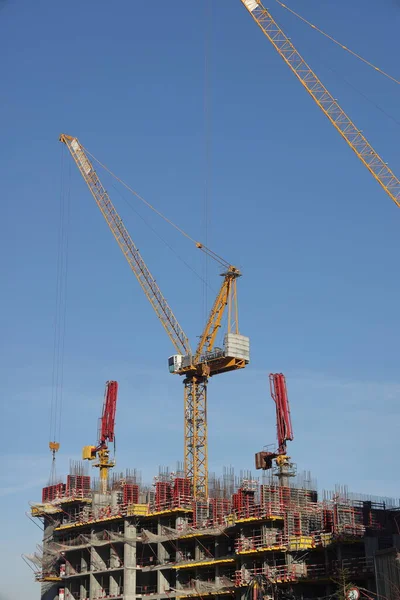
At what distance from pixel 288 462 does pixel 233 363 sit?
2919 cm

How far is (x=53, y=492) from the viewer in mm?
177875

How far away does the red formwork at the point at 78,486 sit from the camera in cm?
17362

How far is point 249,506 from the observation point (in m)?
138

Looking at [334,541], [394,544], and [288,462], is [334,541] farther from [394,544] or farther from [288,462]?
[288,462]

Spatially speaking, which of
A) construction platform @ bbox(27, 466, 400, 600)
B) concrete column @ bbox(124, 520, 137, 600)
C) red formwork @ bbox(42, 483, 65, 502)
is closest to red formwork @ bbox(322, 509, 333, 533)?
construction platform @ bbox(27, 466, 400, 600)

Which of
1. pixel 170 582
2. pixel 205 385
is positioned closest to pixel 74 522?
pixel 170 582

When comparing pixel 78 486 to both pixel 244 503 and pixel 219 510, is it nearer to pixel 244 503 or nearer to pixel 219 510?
pixel 219 510

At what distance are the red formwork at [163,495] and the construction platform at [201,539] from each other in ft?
0.52

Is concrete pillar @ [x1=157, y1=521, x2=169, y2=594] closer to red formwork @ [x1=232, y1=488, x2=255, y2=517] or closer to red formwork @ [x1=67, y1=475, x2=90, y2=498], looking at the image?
red formwork @ [x1=232, y1=488, x2=255, y2=517]

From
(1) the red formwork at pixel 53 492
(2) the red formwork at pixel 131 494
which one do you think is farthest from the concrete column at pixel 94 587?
(1) the red formwork at pixel 53 492

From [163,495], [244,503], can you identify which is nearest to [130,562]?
[163,495]

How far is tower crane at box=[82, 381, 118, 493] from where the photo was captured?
601ft

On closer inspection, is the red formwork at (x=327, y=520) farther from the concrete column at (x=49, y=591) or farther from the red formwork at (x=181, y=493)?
the concrete column at (x=49, y=591)

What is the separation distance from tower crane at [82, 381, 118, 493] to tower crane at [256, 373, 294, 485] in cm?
3488
